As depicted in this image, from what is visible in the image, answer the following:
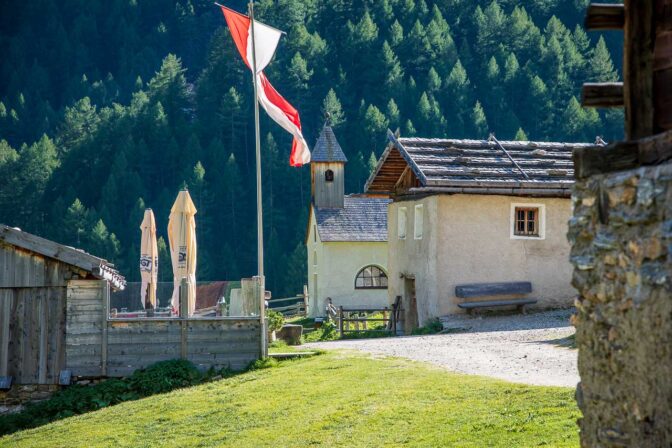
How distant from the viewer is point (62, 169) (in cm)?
10538

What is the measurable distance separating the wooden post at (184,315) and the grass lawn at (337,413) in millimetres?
1325

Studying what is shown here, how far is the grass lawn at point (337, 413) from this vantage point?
11461 millimetres

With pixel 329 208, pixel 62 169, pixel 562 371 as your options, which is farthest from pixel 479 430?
pixel 62 169

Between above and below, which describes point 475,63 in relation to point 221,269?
above

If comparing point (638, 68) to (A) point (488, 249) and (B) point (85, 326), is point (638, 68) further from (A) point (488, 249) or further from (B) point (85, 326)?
(A) point (488, 249)

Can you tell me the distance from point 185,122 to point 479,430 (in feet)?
336

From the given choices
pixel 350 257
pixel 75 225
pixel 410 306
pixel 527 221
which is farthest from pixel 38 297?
pixel 75 225

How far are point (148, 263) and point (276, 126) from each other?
8343 cm

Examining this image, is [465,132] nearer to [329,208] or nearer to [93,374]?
[329,208]

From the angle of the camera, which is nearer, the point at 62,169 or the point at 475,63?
the point at 62,169

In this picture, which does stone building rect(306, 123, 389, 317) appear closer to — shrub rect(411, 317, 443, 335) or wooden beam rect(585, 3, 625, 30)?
shrub rect(411, 317, 443, 335)

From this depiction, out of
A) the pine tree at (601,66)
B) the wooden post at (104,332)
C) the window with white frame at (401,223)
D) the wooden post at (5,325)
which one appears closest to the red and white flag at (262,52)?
the wooden post at (104,332)

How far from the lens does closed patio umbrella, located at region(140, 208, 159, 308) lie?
25.7 metres

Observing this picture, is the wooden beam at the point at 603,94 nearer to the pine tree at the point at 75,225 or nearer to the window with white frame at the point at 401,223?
the window with white frame at the point at 401,223
